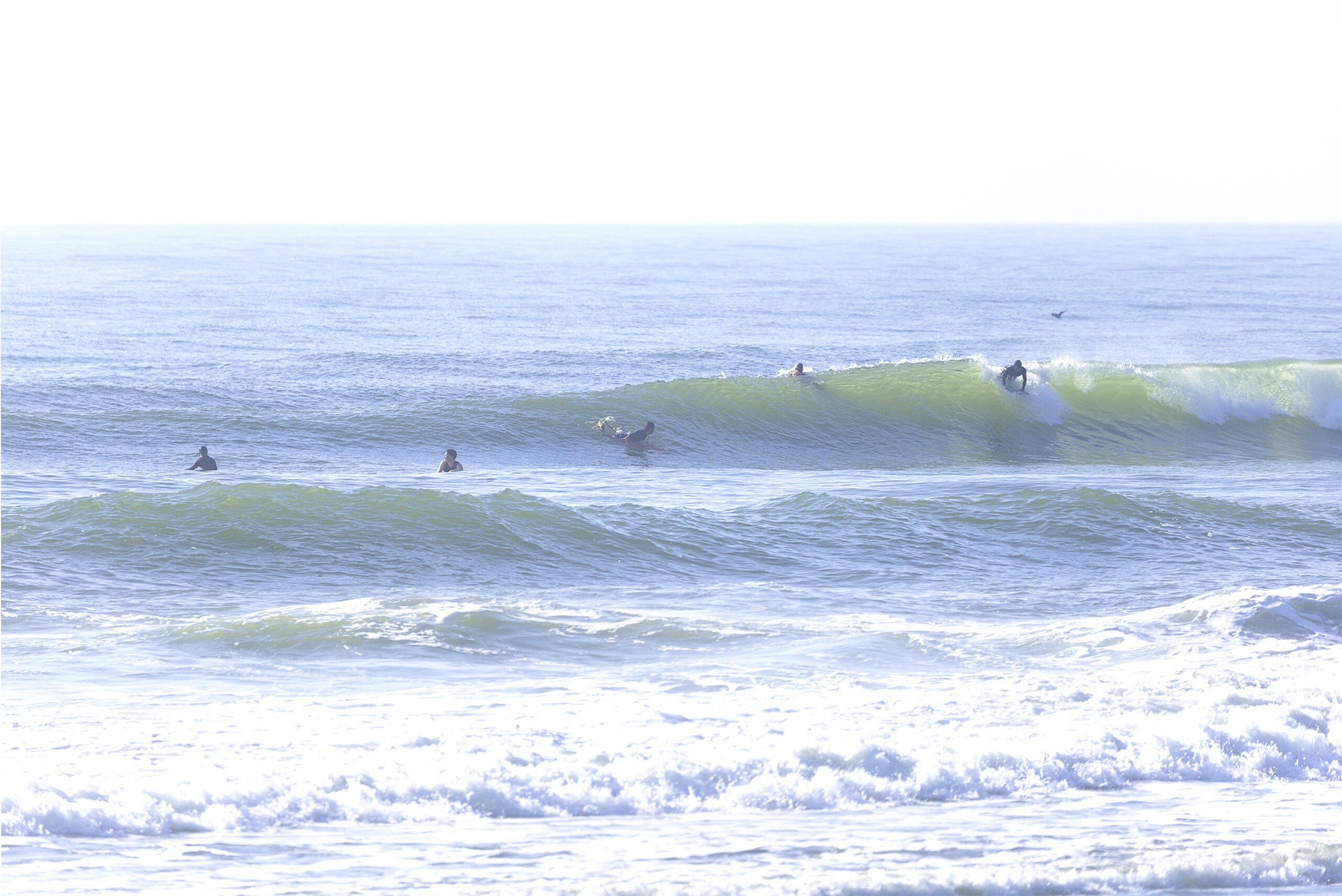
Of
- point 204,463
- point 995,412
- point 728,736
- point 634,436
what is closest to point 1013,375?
point 995,412

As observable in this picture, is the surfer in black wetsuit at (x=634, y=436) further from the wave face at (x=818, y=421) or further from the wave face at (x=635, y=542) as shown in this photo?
the wave face at (x=635, y=542)

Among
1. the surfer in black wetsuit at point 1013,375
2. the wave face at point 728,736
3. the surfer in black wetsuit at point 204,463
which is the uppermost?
the surfer in black wetsuit at point 1013,375

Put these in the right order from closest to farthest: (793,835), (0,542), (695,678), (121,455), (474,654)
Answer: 1. (793,835)
2. (695,678)
3. (474,654)
4. (0,542)
5. (121,455)

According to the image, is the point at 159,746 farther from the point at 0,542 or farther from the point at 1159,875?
the point at 0,542

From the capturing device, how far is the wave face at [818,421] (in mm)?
22391

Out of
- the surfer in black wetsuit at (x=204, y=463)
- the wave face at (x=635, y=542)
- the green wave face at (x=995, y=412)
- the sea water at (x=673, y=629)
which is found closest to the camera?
the sea water at (x=673, y=629)

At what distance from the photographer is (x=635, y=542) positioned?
14.5m

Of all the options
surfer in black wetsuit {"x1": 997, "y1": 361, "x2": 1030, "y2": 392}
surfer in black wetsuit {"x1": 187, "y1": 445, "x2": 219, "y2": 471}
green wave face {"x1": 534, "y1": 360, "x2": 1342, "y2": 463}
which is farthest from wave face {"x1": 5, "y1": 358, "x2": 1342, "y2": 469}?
surfer in black wetsuit {"x1": 187, "y1": 445, "x2": 219, "y2": 471}

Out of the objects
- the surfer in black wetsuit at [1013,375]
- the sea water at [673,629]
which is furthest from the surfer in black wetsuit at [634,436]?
the surfer in black wetsuit at [1013,375]

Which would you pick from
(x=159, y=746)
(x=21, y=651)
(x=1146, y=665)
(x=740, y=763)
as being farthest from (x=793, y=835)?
(x=21, y=651)

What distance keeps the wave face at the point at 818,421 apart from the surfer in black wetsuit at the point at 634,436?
0.27 metres

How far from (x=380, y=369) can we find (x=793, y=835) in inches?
1044

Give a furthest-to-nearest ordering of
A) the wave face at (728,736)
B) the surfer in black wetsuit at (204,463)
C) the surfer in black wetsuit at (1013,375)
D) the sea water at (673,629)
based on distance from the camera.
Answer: the surfer in black wetsuit at (1013,375)
the surfer in black wetsuit at (204,463)
the wave face at (728,736)
the sea water at (673,629)

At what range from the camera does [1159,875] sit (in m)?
6.21
